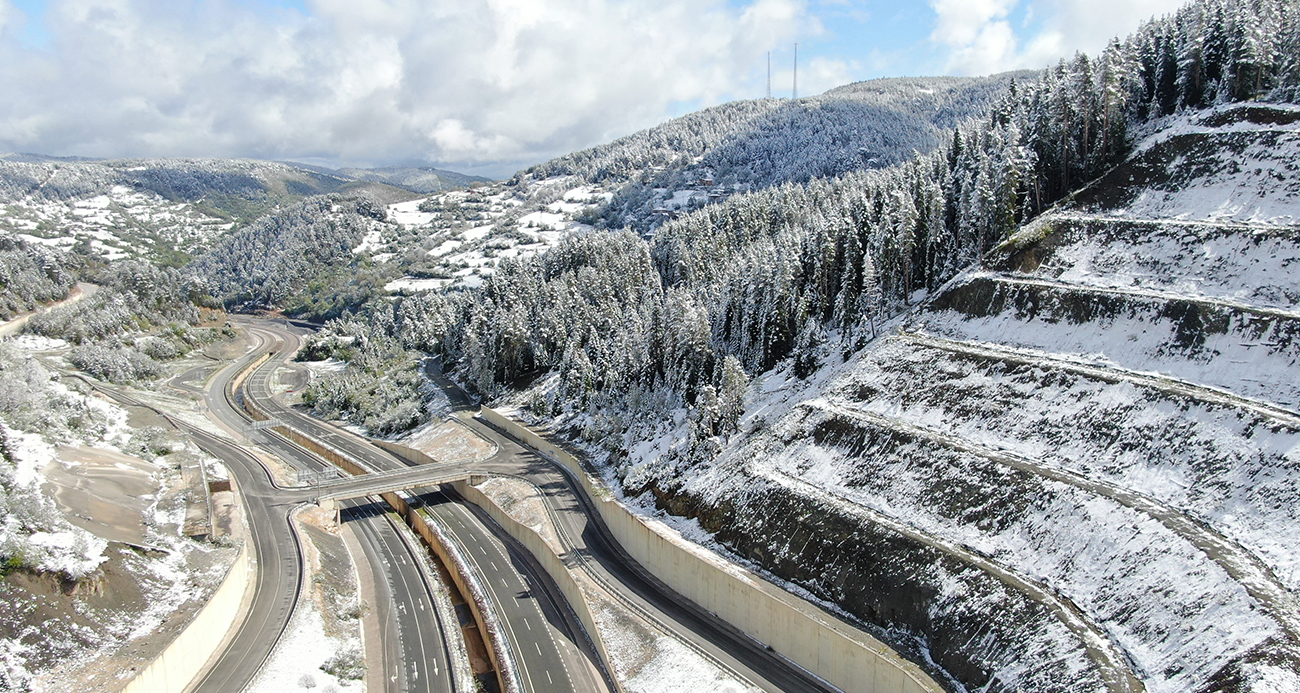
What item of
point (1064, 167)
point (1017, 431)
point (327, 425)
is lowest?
point (327, 425)

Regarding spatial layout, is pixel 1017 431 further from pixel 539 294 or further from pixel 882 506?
pixel 539 294

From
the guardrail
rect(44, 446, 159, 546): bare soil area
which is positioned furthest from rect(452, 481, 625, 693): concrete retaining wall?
rect(44, 446, 159, 546): bare soil area

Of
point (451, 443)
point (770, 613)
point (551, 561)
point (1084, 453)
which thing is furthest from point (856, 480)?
point (451, 443)

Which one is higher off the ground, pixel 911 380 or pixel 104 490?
pixel 911 380

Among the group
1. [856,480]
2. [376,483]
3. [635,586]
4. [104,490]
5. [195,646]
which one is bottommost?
[635,586]

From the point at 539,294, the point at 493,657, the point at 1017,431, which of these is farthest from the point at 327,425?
the point at 1017,431

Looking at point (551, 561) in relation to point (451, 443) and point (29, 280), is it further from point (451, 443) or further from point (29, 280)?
point (29, 280)

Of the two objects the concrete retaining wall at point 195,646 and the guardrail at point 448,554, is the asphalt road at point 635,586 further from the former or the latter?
the concrete retaining wall at point 195,646

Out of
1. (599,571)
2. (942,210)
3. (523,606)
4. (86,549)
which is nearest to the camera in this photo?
(86,549)
